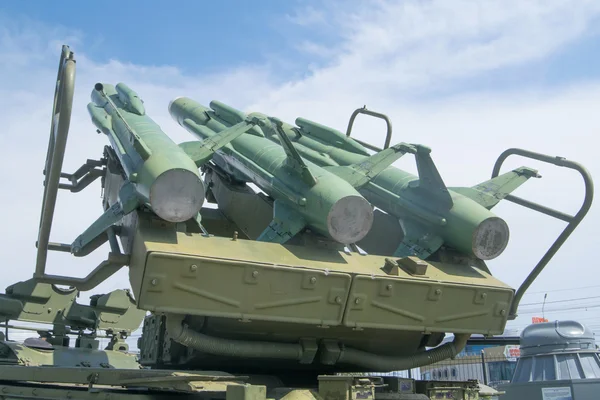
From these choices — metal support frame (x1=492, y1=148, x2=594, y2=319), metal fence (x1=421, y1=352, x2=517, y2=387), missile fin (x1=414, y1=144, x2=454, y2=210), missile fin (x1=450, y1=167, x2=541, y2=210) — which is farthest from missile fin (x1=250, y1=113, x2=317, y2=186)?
metal fence (x1=421, y1=352, x2=517, y2=387)

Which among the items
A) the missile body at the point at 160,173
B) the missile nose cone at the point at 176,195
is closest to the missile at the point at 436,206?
the missile body at the point at 160,173

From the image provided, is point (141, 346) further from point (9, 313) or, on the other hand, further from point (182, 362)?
point (9, 313)

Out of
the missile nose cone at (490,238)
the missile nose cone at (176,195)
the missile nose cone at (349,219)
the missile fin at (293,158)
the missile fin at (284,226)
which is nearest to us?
the missile nose cone at (176,195)

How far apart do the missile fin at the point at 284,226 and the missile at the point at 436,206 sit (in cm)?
61

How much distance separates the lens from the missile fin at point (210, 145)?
5.14 m

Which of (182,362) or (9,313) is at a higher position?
(9,313)

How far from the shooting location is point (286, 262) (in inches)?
180

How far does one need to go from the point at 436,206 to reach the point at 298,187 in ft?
3.84

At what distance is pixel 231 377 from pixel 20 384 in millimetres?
1948

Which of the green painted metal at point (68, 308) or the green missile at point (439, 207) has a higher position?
the green missile at point (439, 207)

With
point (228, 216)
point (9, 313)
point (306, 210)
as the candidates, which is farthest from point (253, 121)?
point (9, 313)

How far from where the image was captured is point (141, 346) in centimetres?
589

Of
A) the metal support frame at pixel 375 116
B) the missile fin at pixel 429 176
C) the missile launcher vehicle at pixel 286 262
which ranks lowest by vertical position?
the missile launcher vehicle at pixel 286 262

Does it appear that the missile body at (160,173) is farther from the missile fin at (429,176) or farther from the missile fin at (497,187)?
the missile fin at (497,187)
